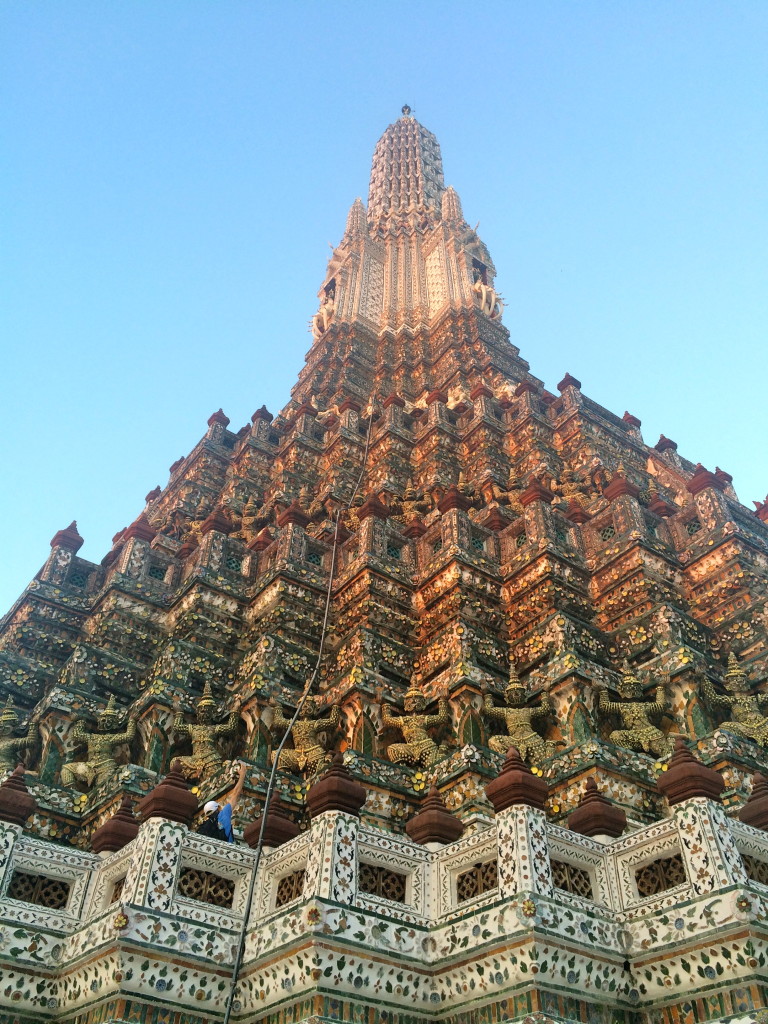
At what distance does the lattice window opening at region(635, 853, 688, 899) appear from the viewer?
8734 mm

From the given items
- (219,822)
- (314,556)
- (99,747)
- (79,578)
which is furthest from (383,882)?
(79,578)

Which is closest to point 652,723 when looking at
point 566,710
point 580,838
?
point 566,710

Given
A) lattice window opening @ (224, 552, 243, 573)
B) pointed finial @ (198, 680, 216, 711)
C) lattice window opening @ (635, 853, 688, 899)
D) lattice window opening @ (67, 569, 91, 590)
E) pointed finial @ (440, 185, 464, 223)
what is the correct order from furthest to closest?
pointed finial @ (440, 185, 464, 223), lattice window opening @ (67, 569, 91, 590), lattice window opening @ (224, 552, 243, 573), pointed finial @ (198, 680, 216, 711), lattice window opening @ (635, 853, 688, 899)

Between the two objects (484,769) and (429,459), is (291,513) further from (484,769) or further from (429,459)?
(484,769)

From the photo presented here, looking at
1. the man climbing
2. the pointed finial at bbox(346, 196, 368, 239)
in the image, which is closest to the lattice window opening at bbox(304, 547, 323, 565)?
the man climbing

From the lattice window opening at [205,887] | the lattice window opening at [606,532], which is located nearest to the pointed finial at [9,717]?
the lattice window opening at [205,887]

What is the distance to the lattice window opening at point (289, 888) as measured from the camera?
360 inches

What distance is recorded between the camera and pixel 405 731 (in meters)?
14.9

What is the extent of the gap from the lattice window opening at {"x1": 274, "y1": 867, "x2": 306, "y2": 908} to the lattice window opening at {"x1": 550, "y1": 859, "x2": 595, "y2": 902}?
263cm

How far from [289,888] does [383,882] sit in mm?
1026

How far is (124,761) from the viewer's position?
51.5ft

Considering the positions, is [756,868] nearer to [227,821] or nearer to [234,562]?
[227,821]

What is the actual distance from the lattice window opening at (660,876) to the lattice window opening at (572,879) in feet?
1.65

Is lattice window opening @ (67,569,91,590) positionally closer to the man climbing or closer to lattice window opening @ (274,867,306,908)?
the man climbing
